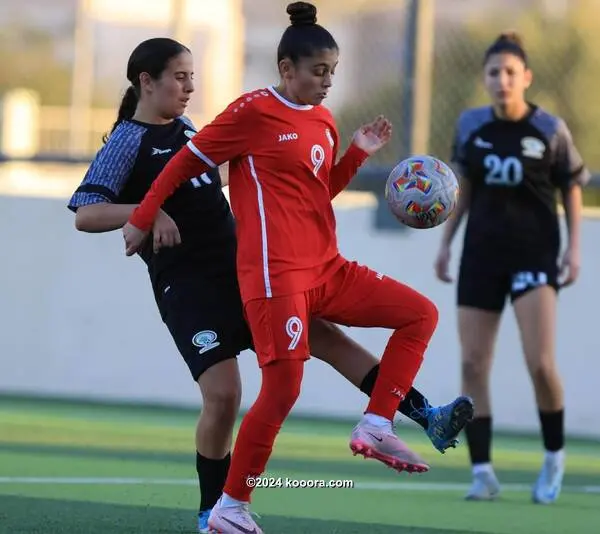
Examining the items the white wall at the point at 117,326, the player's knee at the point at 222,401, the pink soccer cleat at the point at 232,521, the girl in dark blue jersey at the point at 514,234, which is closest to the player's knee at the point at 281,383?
the player's knee at the point at 222,401

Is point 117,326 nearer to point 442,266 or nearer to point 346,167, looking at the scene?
point 442,266

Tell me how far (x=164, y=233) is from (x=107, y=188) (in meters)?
0.41

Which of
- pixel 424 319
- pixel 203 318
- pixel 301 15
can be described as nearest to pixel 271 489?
pixel 203 318

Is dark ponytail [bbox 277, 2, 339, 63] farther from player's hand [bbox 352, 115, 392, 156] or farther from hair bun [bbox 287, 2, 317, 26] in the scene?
player's hand [bbox 352, 115, 392, 156]

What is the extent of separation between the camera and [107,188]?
6012mm

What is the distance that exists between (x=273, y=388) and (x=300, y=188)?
732 millimetres

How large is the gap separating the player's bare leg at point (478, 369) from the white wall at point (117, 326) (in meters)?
2.63

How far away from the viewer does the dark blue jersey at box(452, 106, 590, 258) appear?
7.93 m

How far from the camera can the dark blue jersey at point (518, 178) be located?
7930mm

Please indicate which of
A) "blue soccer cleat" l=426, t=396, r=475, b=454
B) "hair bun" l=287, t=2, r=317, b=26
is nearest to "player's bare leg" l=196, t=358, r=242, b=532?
"blue soccer cleat" l=426, t=396, r=475, b=454

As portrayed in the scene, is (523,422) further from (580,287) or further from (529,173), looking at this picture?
(529,173)

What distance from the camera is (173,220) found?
6062mm

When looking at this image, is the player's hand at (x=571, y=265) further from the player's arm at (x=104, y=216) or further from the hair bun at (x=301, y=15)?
the player's arm at (x=104, y=216)

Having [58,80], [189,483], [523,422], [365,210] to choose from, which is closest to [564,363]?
[523,422]
